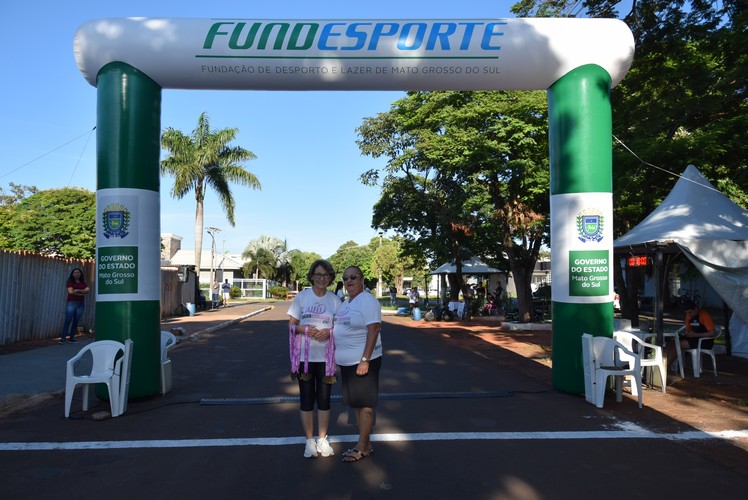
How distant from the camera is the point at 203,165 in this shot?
102ft

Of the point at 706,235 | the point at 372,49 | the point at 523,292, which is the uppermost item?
the point at 372,49

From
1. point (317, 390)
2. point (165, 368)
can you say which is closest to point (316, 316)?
point (317, 390)

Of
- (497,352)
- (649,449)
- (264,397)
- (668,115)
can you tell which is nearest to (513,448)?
(649,449)

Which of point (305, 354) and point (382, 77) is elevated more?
point (382, 77)

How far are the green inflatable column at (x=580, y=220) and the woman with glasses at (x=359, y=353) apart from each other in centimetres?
383

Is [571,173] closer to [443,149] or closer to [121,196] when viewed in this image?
[121,196]

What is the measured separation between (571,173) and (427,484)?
5.02 meters

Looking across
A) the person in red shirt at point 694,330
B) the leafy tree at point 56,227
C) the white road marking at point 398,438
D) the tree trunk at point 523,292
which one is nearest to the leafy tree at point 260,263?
the leafy tree at point 56,227

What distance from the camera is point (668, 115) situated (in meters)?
13.1

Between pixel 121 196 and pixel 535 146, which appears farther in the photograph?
pixel 535 146

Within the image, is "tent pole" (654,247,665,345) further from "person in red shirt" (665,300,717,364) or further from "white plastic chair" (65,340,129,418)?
"white plastic chair" (65,340,129,418)

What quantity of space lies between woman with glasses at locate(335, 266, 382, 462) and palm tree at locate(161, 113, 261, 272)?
1058 inches

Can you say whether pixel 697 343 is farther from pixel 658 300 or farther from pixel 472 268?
pixel 472 268

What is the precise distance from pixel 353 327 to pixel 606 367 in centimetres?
408
